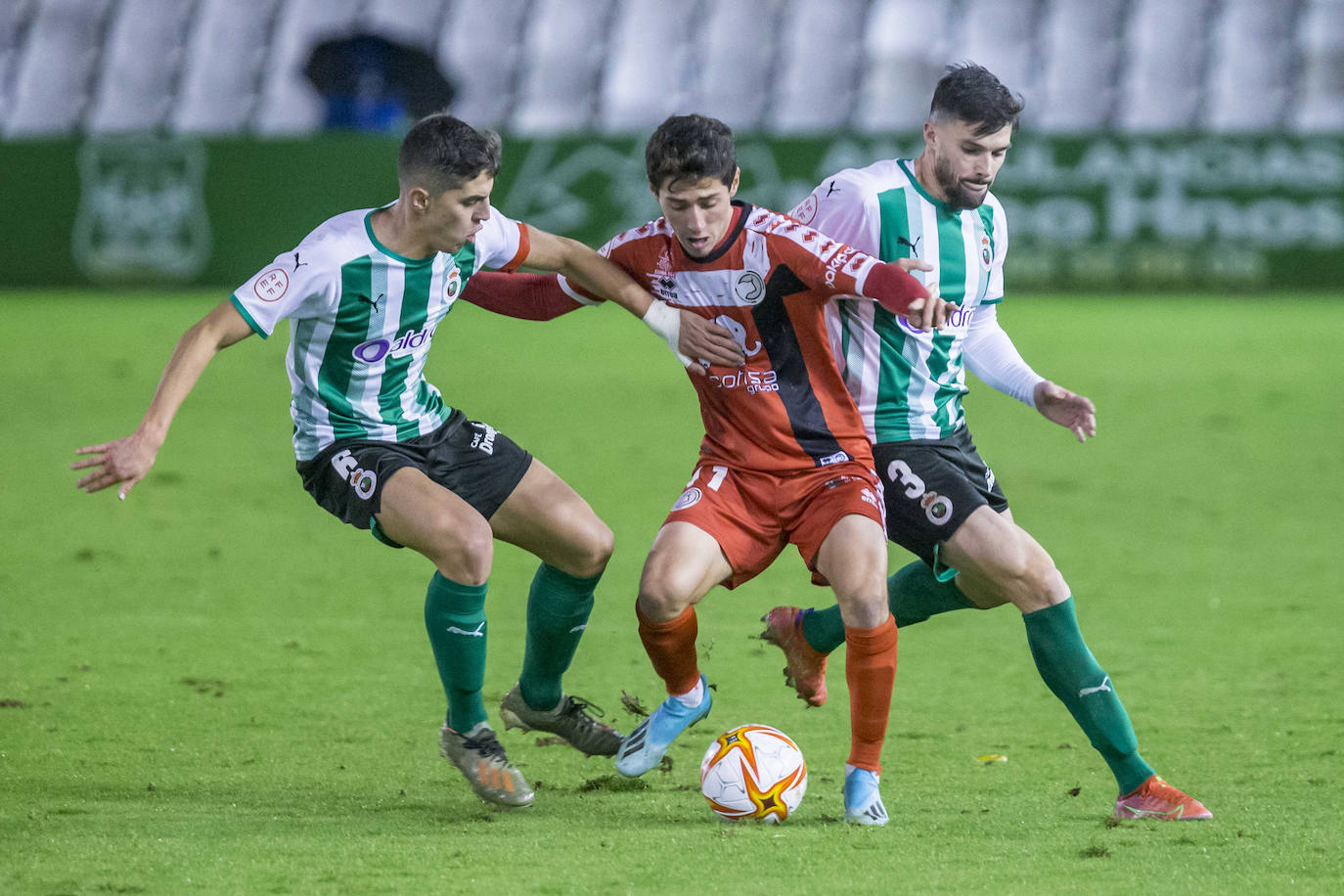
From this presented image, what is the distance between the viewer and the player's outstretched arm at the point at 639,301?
15.5ft

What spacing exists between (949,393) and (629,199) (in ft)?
47.9

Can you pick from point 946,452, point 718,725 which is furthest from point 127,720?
point 946,452

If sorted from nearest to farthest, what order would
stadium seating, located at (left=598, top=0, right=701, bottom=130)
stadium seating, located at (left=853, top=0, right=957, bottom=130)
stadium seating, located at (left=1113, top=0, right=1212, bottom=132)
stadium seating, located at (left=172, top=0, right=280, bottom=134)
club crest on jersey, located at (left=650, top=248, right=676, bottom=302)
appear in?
club crest on jersey, located at (left=650, top=248, right=676, bottom=302)
stadium seating, located at (left=1113, top=0, right=1212, bottom=132)
stadium seating, located at (left=172, top=0, right=280, bottom=134)
stadium seating, located at (left=853, top=0, right=957, bottom=130)
stadium seating, located at (left=598, top=0, right=701, bottom=130)

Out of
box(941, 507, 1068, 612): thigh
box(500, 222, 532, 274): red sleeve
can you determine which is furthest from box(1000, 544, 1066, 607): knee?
box(500, 222, 532, 274): red sleeve

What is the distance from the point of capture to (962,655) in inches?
247

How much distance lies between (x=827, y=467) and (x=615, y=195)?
49.0 feet

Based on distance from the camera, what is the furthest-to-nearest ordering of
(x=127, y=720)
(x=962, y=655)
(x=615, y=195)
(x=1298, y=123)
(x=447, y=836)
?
(x=1298, y=123) < (x=615, y=195) < (x=962, y=655) < (x=127, y=720) < (x=447, y=836)

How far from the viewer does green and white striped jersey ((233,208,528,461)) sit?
4.65 m

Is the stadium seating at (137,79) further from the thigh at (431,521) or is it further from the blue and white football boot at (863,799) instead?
the blue and white football boot at (863,799)

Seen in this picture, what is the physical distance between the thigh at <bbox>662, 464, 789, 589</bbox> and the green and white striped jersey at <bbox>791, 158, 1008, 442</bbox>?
423 millimetres

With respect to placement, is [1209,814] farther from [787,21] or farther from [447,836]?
[787,21]

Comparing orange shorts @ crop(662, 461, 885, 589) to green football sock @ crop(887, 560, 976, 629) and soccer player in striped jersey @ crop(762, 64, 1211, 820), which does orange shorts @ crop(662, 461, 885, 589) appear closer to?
soccer player in striped jersey @ crop(762, 64, 1211, 820)

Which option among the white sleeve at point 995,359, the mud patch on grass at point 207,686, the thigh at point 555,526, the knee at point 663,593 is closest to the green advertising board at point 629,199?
the mud patch on grass at point 207,686

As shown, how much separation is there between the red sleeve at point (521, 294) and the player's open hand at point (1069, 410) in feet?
4.75
